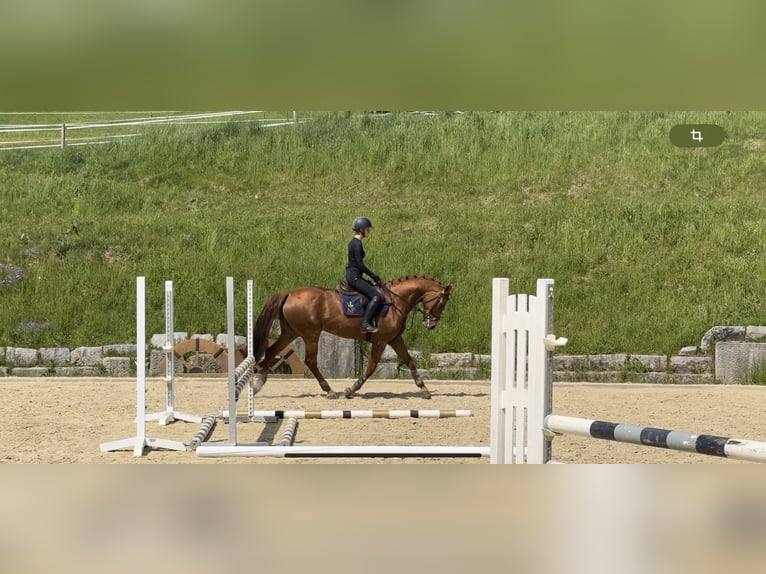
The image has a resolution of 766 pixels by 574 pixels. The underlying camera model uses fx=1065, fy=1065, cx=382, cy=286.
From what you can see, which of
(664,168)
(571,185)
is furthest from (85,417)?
(664,168)

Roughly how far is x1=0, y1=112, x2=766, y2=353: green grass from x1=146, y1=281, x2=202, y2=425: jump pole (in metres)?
3.16

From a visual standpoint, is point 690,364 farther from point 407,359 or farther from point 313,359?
point 313,359

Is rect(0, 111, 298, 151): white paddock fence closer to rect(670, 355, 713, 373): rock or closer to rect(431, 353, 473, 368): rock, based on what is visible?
rect(431, 353, 473, 368): rock

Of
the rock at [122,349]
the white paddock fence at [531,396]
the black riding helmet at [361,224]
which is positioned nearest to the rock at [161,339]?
the rock at [122,349]

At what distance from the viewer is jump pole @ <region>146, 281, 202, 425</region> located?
5.93m

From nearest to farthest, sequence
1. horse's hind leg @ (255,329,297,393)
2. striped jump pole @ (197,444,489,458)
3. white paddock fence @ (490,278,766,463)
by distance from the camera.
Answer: white paddock fence @ (490,278,766,463), striped jump pole @ (197,444,489,458), horse's hind leg @ (255,329,297,393)

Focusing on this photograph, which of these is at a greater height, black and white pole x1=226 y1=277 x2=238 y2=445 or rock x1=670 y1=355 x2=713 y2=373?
black and white pole x1=226 y1=277 x2=238 y2=445

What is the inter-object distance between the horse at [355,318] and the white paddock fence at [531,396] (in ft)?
13.0

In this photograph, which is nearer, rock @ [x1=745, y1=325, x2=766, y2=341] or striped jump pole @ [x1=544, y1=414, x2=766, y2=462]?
striped jump pole @ [x1=544, y1=414, x2=766, y2=462]

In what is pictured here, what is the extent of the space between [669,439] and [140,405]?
3.38 meters

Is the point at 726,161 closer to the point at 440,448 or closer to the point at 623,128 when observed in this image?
the point at 623,128

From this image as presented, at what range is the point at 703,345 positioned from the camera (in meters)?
8.88

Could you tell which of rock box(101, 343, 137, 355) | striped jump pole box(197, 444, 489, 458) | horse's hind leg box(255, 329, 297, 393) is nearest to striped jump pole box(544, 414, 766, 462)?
striped jump pole box(197, 444, 489, 458)

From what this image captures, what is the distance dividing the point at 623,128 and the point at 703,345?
425cm
